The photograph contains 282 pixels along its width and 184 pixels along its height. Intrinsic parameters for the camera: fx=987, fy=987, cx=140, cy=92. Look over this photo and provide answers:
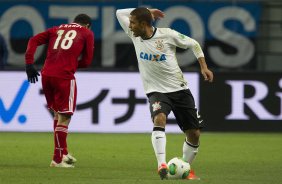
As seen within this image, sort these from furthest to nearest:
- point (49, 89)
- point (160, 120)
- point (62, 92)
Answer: point (49, 89) → point (62, 92) → point (160, 120)

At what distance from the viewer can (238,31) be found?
1833 centimetres

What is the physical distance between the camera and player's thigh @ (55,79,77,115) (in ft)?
38.4

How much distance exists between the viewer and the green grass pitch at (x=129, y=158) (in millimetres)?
10141

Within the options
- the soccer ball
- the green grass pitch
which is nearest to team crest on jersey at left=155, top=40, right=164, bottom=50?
the soccer ball

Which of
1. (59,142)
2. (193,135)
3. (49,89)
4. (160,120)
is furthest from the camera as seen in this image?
(49,89)

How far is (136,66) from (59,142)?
7105 mm

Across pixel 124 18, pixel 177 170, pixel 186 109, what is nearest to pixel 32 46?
pixel 124 18

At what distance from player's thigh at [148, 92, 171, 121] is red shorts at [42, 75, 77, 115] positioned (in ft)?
5.54

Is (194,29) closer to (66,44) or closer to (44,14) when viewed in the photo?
(44,14)

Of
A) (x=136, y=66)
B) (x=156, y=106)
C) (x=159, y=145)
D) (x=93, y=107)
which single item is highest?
(x=156, y=106)

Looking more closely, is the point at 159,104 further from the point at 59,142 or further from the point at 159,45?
the point at 59,142

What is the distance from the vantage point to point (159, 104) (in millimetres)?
10125

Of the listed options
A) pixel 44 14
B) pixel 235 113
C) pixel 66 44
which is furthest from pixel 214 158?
pixel 44 14

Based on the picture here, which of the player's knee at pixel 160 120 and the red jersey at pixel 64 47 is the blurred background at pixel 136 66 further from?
the player's knee at pixel 160 120
